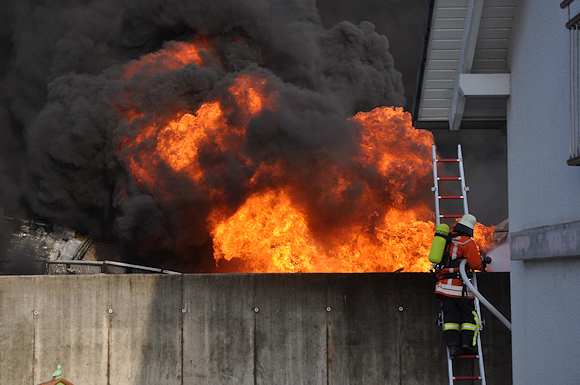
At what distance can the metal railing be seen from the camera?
3.30 metres

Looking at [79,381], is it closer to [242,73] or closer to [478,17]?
[478,17]

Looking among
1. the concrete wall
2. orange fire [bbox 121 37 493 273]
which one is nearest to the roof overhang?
the concrete wall

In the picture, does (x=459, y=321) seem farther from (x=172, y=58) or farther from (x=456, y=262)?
(x=172, y=58)

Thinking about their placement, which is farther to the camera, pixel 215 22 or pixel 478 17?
pixel 215 22

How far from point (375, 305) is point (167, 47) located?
1559cm

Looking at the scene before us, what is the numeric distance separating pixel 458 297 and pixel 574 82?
3197 millimetres

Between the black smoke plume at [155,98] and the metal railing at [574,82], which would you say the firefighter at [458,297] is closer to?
the metal railing at [574,82]

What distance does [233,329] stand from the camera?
7125mm

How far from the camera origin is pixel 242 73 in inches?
692

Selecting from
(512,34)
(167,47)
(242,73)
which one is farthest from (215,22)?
(512,34)

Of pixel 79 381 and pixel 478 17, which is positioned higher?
pixel 478 17

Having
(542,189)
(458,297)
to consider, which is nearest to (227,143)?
(458,297)

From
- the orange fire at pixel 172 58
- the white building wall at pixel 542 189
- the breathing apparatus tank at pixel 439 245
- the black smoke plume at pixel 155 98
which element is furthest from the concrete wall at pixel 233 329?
the orange fire at pixel 172 58

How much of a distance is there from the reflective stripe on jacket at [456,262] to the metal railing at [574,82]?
258 centimetres
